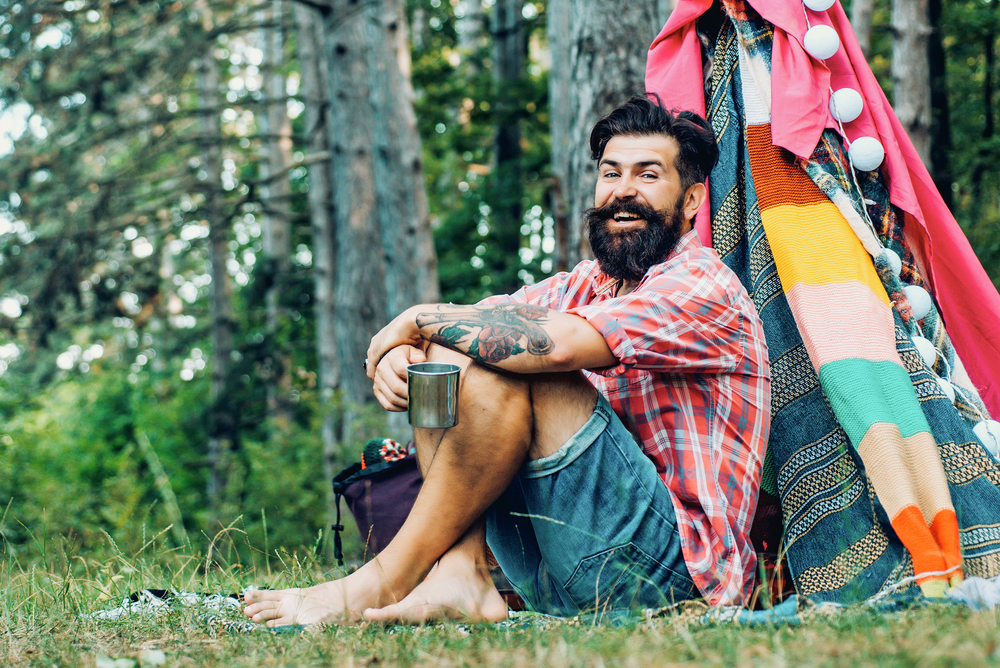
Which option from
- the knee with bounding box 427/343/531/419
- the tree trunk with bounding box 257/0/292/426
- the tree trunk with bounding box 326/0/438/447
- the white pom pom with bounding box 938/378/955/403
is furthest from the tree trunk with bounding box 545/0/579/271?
the tree trunk with bounding box 257/0/292/426

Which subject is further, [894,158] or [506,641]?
[894,158]

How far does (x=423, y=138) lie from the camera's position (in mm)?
11453

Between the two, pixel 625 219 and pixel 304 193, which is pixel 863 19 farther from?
pixel 304 193

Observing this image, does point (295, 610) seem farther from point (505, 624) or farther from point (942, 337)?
point (942, 337)

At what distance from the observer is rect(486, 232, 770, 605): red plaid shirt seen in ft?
6.80

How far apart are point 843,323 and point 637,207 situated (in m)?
0.71

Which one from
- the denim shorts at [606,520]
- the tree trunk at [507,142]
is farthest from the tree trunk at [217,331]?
the denim shorts at [606,520]

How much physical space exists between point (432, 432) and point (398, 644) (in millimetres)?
654

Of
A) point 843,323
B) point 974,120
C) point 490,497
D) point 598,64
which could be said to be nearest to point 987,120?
point 974,120

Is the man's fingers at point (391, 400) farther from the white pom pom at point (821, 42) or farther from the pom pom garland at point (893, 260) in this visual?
the white pom pom at point (821, 42)

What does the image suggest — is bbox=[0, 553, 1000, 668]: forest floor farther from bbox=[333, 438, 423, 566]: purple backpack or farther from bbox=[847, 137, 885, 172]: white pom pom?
bbox=[847, 137, 885, 172]: white pom pom

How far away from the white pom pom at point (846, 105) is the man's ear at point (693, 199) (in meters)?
0.50

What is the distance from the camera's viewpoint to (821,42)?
266 cm

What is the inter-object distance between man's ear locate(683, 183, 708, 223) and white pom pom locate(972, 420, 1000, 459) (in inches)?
42.3
